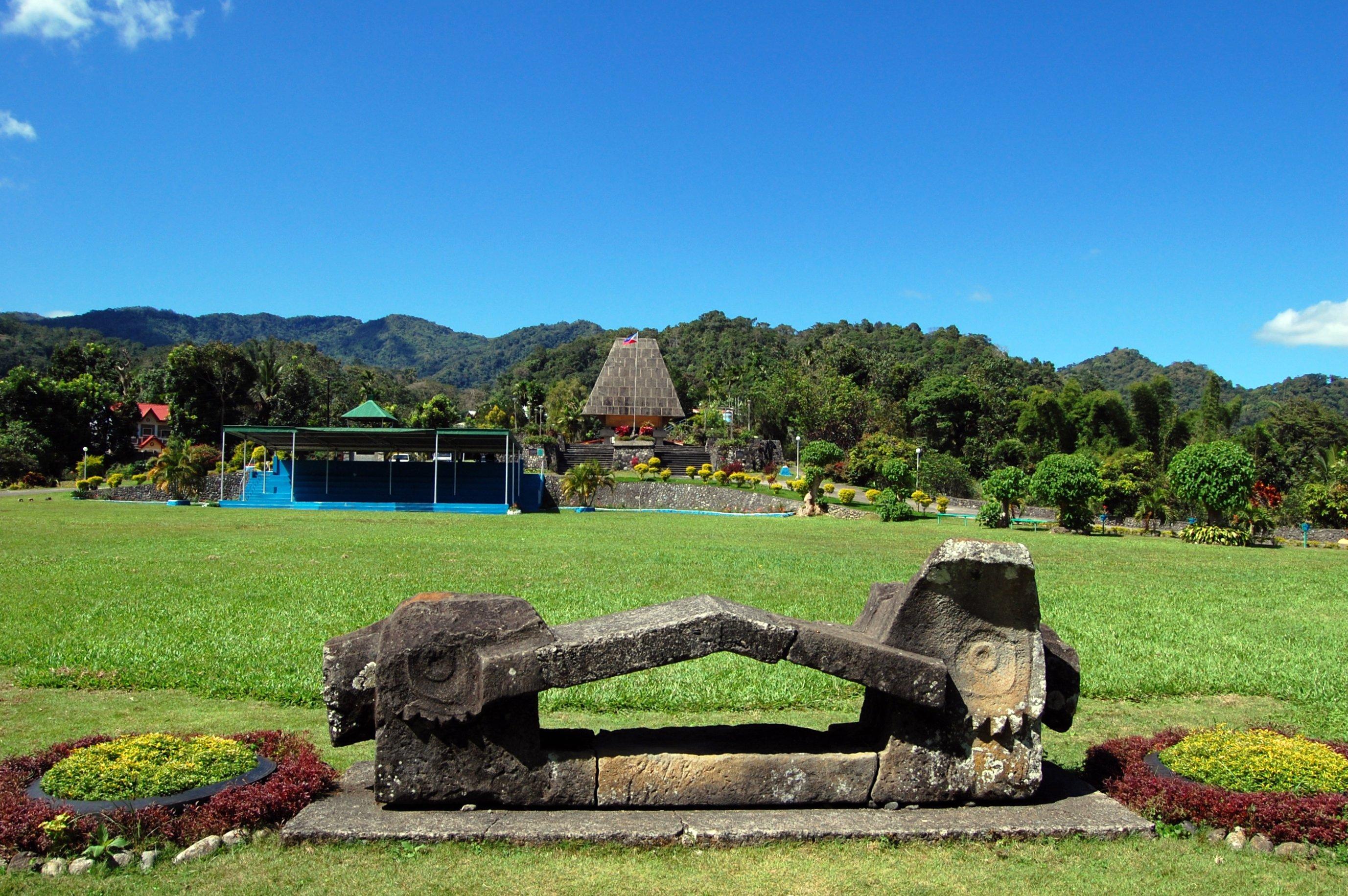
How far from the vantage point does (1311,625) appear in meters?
9.68

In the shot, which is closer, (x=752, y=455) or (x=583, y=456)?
(x=752, y=455)

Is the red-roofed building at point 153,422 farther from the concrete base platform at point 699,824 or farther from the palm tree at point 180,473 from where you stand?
the concrete base platform at point 699,824

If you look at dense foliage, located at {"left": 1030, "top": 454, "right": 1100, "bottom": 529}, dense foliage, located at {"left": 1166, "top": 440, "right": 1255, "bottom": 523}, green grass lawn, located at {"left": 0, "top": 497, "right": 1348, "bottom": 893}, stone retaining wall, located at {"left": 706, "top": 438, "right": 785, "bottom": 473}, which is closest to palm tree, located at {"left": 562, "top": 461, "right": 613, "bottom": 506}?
stone retaining wall, located at {"left": 706, "top": 438, "right": 785, "bottom": 473}

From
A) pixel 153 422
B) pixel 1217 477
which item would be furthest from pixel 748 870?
pixel 153 422

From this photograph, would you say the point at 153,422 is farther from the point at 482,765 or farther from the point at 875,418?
the point at 482,765

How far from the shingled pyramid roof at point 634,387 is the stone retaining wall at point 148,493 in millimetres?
23014

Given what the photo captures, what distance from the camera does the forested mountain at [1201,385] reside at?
80.6 meters

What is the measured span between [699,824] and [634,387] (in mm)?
52068

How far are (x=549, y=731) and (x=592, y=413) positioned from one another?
169 feet

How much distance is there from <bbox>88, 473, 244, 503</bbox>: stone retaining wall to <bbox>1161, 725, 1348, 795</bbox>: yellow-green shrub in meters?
35.1

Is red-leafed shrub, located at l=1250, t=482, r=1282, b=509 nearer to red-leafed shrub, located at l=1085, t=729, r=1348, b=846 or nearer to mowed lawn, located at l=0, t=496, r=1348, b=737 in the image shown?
mowed lawn, located at l=0, t=496, r=1348, b=737

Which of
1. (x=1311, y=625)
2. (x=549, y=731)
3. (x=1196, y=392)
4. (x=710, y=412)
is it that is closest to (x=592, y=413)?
(x=710, y=412)

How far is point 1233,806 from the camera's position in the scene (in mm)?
3893

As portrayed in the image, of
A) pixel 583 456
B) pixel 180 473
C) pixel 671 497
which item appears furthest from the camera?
pixel 583 456
